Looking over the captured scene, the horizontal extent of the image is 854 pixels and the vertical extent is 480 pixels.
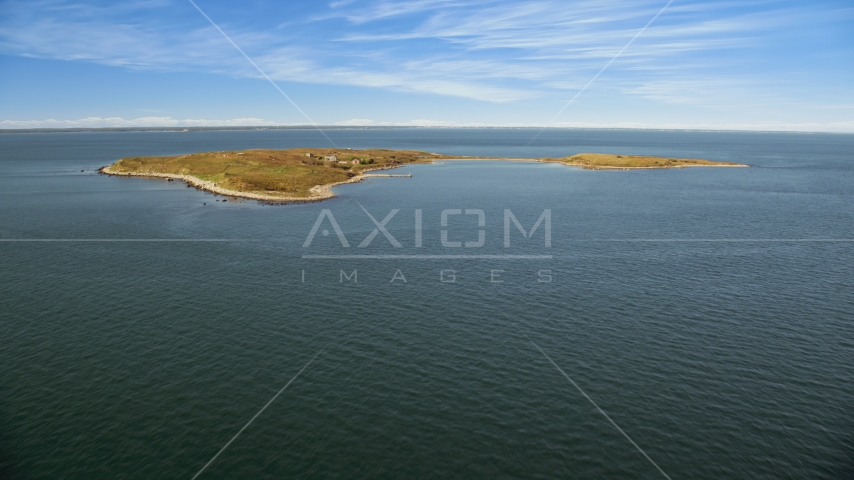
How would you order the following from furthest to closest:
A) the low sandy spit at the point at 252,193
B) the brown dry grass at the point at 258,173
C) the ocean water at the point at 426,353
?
the brown dry grass at the point at 258,173 → the low sandy spit at the point at 252,193 → the ocean water at the point at 426,353

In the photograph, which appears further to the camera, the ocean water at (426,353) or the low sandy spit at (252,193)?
the low sandy spit at (252,193)

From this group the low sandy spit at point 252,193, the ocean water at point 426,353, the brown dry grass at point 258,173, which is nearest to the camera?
the ocean water at point 426,353

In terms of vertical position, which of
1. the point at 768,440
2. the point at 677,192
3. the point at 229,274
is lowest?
the point at 768,440

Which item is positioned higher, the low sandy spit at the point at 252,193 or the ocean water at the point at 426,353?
the low sandy spit at the point at 252,193

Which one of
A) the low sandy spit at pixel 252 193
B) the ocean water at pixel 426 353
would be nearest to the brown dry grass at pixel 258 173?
the low sandy spit at pixel 252 193

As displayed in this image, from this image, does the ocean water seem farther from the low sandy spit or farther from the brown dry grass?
the brown dry grass

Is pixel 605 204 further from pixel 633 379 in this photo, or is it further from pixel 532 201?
pixel 633 379

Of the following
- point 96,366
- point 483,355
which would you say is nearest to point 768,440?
point 483,355

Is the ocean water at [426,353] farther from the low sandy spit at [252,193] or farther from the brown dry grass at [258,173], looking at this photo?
the brown dry grass at [258,173]
